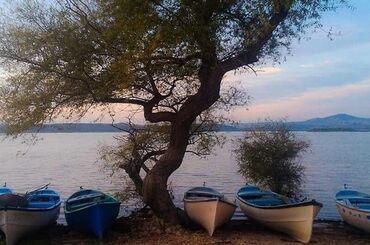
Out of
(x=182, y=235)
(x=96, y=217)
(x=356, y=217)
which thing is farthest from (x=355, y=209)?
(x=96, y=217)

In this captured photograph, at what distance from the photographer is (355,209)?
17531 mm

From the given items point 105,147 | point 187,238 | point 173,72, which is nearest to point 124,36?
point 173,72

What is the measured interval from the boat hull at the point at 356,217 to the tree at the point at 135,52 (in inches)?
263

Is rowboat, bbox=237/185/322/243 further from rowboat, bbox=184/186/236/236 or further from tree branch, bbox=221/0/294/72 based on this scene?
tree branch, bbox=221/0/294/72


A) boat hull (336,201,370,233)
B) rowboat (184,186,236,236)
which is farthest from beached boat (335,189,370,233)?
rowboat (184,186,236,236)

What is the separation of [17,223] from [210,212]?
6.69 meters

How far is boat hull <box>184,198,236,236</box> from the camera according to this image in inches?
646

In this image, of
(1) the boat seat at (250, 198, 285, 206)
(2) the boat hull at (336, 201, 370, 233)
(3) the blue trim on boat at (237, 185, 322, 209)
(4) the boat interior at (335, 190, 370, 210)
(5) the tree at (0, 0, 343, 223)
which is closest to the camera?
(5) the tree at (0, 0, 343, 223)

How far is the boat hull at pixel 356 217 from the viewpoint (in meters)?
16.7

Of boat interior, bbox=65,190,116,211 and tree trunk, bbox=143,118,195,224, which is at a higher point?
tree trunk, bbox=143,118,195,224

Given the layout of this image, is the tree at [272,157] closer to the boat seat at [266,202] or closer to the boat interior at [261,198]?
the boat interior at [261,198]

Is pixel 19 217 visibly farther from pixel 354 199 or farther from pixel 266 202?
pixel 354 199

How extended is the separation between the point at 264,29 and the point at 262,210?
7.08 m

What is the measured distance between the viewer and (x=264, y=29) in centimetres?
1402
